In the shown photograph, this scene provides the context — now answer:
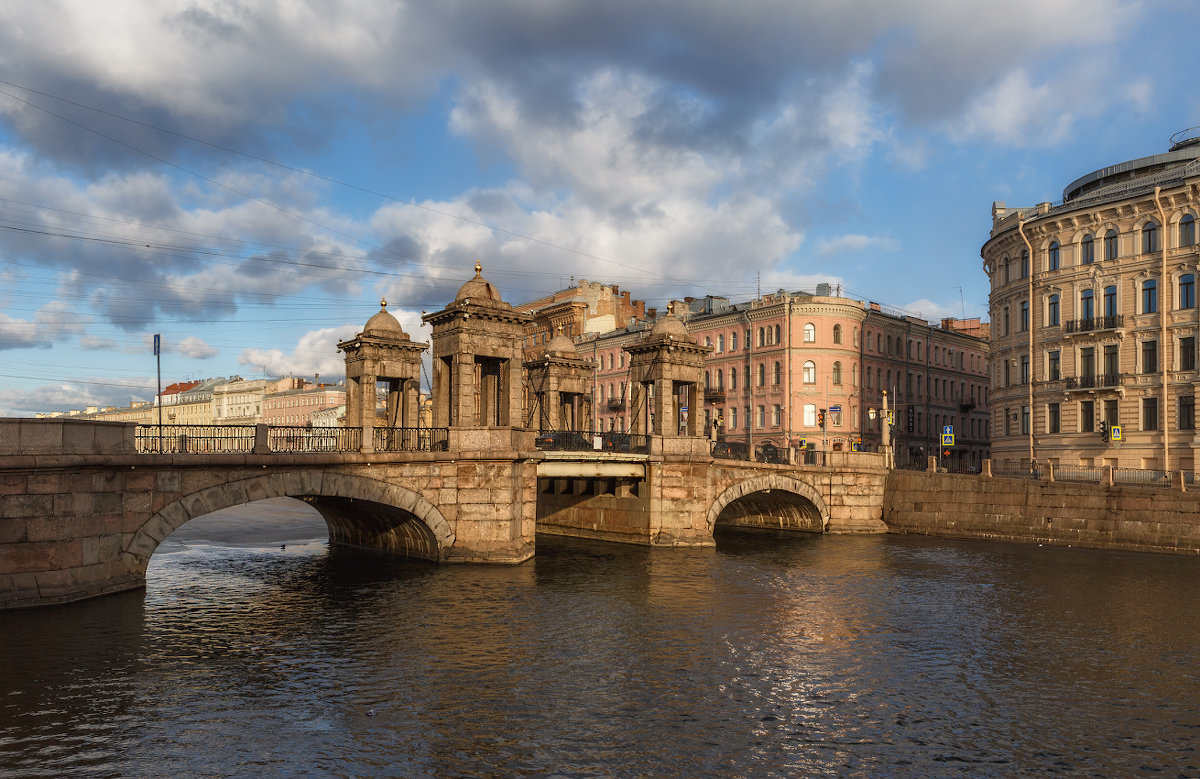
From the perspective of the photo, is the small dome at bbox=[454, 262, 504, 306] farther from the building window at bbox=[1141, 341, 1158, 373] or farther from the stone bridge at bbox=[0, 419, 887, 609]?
the building window at bbox=[1141, 341, 1158, 373]

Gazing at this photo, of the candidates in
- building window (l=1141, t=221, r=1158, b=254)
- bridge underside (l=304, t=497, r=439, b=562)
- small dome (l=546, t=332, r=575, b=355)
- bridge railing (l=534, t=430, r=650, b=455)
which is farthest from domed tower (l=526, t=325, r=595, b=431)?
building window (l=1141, t=221, r=1158, b=254)

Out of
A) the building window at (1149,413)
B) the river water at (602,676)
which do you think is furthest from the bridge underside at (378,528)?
the building window at (1149,413)

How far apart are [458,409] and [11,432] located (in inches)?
586

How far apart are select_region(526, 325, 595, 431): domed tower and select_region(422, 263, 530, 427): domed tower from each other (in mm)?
13892

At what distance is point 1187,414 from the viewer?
48938 millimetres

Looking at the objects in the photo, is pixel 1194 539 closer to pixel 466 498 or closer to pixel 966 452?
pixel 466 498

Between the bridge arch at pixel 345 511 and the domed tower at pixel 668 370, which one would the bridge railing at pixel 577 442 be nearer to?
the domed tower at pixel 668 370

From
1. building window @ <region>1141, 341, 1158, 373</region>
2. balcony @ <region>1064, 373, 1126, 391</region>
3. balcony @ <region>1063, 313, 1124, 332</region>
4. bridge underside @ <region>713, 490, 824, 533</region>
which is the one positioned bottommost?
bridge underside @ <region>713, 490, 824, 533</region>

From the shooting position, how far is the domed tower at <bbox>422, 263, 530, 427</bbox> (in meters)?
34.8

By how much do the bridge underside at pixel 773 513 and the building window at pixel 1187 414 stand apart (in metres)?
19.6

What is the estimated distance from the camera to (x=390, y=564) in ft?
119

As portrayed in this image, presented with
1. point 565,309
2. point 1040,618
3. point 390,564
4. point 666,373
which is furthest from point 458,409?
point 565,309

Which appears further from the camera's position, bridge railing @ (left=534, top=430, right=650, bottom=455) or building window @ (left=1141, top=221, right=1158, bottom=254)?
building window @ (left=1141, top=221, right=1158, bottom=254)

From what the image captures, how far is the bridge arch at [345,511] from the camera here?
26.9 m
